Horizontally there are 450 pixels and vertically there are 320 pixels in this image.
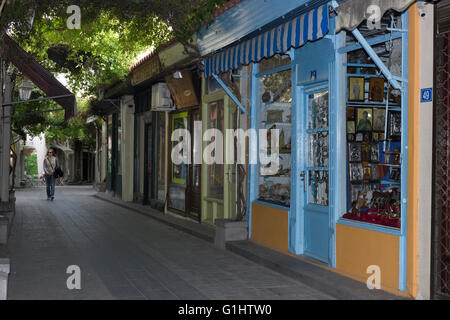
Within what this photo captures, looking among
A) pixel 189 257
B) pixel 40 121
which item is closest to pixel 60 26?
pixel 189 257

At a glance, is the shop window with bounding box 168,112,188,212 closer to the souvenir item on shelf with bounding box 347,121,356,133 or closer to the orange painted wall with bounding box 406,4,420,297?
the souvenir item on shelf with bounding box 347,121,356,133

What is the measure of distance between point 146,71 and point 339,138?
8867 mm

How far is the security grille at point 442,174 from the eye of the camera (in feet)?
17.2

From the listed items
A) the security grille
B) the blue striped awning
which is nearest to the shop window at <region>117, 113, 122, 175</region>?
the blue striped awning

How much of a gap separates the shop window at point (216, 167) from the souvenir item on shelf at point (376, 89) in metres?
4.50

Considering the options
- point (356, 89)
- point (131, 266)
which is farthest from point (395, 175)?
point (131, 266)

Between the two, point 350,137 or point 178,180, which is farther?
point 178,180

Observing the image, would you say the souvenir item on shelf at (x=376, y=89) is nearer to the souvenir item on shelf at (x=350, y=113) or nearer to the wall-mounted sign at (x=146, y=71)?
the souvenir item on shelf at (x=350, y=113)

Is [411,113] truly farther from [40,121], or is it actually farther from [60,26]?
[40,121]

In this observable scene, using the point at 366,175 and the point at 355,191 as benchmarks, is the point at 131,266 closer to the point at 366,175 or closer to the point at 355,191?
the point at 355,191

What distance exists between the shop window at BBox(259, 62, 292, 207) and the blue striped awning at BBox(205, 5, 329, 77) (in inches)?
26.5

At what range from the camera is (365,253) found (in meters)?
6.24

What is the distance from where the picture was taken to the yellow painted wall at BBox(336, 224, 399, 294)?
5.76 metres

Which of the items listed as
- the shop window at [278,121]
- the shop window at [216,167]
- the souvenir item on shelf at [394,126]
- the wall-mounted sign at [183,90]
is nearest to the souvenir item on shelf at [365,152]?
the souvenir item on shelf at [394,126]
